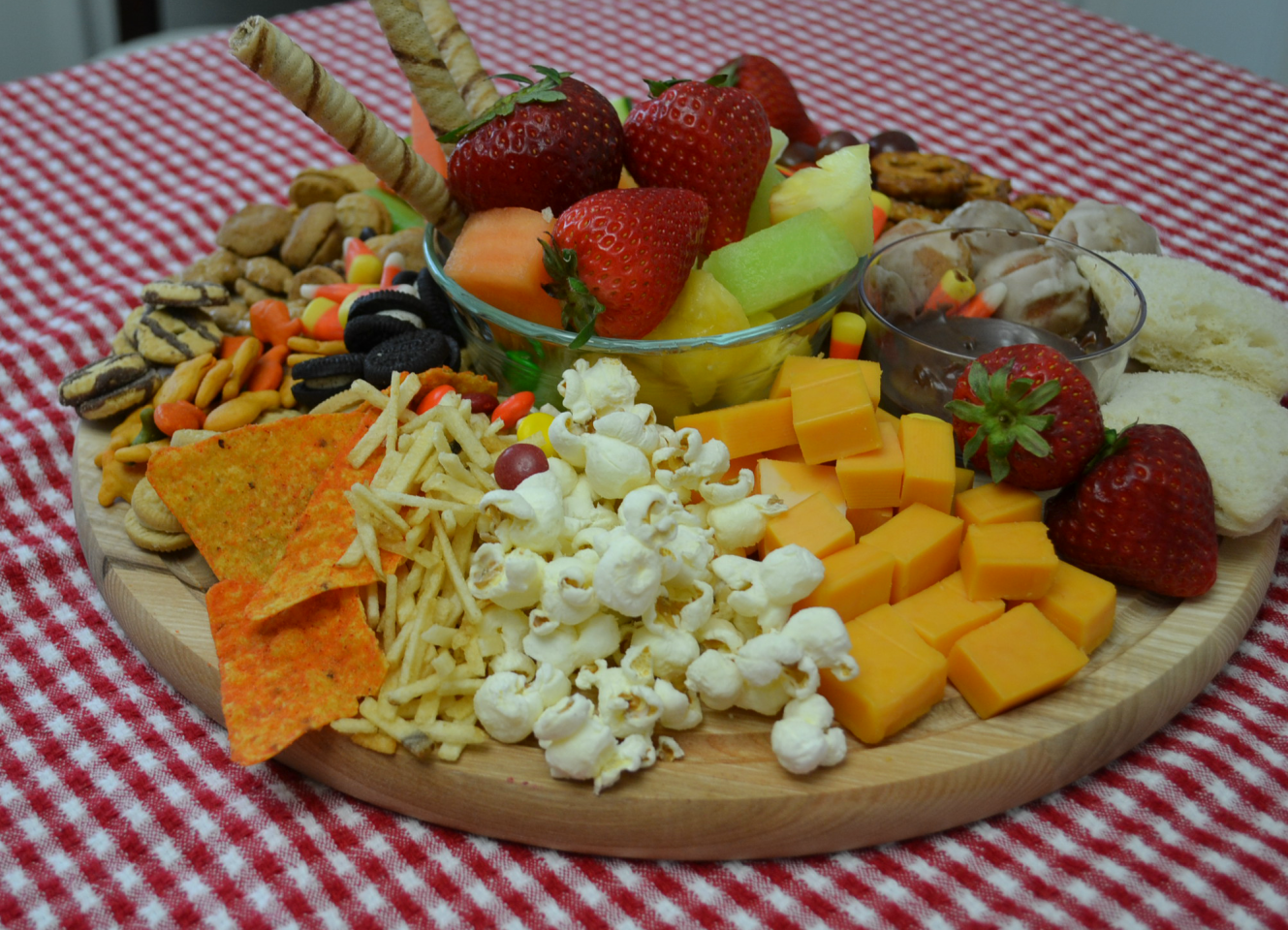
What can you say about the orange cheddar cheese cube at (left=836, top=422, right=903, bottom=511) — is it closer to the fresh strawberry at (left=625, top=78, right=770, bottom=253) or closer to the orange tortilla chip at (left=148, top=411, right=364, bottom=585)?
the fresh strawberry at (left=625, top=78, right=770, bottom=253)

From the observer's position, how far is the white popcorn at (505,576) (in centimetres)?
119

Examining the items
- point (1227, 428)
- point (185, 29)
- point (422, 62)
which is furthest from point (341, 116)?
point (185, 29)

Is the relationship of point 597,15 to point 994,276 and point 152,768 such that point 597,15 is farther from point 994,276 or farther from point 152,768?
point 152,768

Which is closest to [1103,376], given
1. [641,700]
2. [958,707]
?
[958,707]

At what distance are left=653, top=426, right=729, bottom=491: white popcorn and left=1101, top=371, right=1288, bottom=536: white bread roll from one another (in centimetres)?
55

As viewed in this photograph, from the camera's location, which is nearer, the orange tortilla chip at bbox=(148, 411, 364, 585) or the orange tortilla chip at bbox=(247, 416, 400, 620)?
the orange tortilla chip at bbox=(247, 416, 400, 620)

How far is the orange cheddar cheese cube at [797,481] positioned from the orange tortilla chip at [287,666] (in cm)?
55

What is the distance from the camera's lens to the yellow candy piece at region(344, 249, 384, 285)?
189 cm

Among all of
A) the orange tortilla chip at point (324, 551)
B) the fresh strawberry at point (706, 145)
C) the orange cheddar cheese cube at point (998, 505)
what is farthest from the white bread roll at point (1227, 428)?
the orange tortilla chip at point (324, 551)

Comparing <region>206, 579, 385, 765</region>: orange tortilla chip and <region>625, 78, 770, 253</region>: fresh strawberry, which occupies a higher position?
<region>625, 78, 770, 253</region>: fresh strawberry

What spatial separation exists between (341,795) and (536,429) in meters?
0.54

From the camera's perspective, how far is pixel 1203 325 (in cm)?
162

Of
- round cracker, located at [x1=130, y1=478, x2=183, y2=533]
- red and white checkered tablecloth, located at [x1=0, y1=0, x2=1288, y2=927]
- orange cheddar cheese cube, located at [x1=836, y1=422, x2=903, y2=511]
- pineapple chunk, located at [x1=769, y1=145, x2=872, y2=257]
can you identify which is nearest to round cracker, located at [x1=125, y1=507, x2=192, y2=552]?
round cracker, located at [x1=130, y1=478, x2=183, y2=533]

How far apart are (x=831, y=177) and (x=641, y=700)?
901 millimetres
